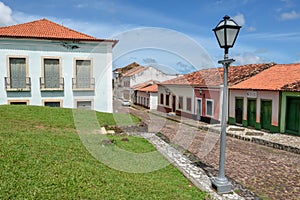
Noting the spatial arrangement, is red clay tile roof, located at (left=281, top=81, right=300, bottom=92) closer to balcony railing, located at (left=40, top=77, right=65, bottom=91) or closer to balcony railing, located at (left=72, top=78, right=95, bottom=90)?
balcony railing, located at (left=72, top=78, right=95, bottom=90)

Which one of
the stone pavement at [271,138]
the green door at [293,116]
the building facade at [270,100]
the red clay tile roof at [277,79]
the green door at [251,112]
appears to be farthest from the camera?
the green door at [251,112]

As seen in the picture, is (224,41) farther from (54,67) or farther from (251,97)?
(54,67)

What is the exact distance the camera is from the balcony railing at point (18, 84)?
51.5ft

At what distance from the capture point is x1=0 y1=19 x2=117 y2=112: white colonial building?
617 inches

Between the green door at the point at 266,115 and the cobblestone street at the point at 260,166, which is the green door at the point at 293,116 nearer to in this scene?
the green door at the point at 266,115

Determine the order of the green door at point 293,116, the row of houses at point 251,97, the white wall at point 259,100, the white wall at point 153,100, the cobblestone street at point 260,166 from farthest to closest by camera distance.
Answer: the white wall at point 153,100, the white wall at point 259,100, the row of houses at point 251,97, the green door at point 293,116, the cobblestone street at point 260,166

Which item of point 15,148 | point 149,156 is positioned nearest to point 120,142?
point 149,156

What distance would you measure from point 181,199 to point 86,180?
182 centimetres

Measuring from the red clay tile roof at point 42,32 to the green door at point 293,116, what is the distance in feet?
39.1

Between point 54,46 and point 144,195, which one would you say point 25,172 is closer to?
point 144,195

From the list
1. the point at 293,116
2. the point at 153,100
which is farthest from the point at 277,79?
the point at 153,100

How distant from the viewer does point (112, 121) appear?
13.9 metres

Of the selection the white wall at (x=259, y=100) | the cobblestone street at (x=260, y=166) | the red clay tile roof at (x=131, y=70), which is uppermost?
the red clay tile roof at (x=131, y=70)

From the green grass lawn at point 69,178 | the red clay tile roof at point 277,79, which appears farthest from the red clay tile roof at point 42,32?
the green grass lawn at point 69,178
